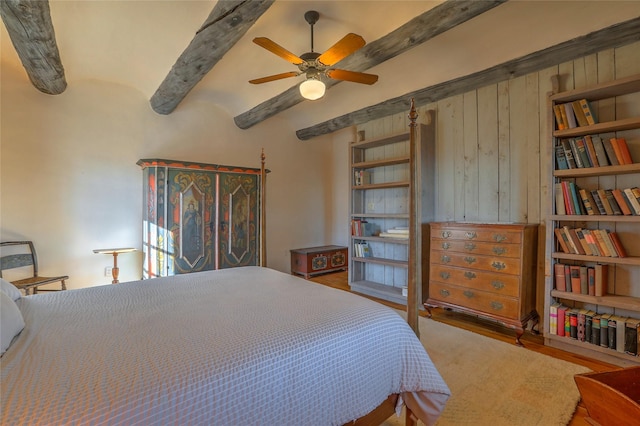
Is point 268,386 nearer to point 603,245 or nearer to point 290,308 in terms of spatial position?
point 290,308

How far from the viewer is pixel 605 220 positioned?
212cm

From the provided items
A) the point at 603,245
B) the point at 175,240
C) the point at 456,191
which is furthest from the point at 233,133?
the point at 603,245

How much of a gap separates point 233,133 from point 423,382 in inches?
165

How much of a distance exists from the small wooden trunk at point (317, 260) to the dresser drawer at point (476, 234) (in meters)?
2.28

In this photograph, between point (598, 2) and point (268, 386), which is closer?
point (268, 386)

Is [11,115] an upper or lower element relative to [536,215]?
upper

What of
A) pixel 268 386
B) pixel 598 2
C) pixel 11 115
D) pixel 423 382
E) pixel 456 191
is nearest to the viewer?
pixel 268 386

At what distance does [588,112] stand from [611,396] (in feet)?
7.64

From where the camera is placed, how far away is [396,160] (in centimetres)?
360

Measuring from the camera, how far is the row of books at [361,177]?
4134mm

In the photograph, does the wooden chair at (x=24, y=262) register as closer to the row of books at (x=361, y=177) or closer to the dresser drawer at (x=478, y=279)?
the row of books at (x=361, y=177)

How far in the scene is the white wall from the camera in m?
2.98

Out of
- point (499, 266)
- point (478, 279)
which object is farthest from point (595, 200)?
point (478, 279)

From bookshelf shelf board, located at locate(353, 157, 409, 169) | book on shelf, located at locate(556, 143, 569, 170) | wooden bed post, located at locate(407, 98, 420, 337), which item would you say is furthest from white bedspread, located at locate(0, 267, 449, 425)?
bookshelf shelf board, located at locate(353, 157, 409, 169)
